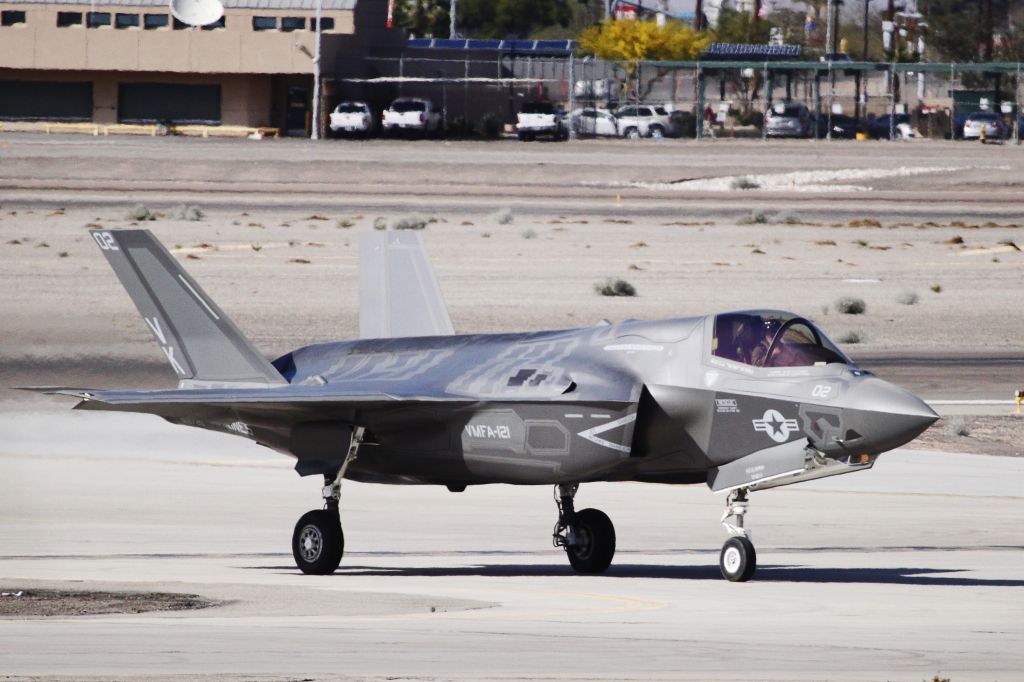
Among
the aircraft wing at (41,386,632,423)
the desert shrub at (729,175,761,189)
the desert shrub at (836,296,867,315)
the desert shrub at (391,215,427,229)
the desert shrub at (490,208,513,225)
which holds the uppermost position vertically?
the desert shrub at (729,175,761,189)

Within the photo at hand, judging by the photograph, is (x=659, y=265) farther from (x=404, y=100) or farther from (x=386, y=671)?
(x=404, y=100)

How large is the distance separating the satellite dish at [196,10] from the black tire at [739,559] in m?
76.9

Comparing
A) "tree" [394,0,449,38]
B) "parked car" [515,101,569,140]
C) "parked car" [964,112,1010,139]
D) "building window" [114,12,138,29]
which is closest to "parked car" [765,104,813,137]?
"parked car" [964,112,1010,139]

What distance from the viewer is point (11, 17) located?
9906cm

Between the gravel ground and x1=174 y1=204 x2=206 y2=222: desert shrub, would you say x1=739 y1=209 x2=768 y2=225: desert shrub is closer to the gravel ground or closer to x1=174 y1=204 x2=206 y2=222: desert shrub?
x1=174 y1=204 x2=206 y2=222: desert shrub

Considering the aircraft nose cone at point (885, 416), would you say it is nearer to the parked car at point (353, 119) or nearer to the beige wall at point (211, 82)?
the parked car at point (353, 119)

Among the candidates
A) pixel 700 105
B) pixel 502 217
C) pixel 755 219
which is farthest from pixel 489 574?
pixel 700 105

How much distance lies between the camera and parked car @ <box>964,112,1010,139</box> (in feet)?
303

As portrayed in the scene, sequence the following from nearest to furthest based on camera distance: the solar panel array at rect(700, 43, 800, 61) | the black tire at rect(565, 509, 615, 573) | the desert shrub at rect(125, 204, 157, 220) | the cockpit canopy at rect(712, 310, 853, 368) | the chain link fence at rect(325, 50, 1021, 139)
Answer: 1. the cockpit canopy at rect(712, 310, 853, 368)
2. the black tire at rect(565, 509, 615, 573)
3. the desert shrub at rect(125, 204, 157, 220)
4. the chain link fence at rect(325, 50, 1021, 139)
5. the solar panel array at rect(700, 43, 800, 61)

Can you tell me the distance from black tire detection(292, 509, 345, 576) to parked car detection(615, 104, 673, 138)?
271ft

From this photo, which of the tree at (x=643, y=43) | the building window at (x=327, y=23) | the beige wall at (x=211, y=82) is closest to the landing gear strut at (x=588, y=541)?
the beige wall at (x=211, y=82)

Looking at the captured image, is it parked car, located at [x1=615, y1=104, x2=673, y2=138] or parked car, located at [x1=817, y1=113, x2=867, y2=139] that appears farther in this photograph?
parked car, located at [x1=817, y1=113, x2=867, y2=139]

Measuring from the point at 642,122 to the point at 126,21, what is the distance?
3028 centimetres

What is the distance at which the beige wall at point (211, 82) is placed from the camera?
98.1m
